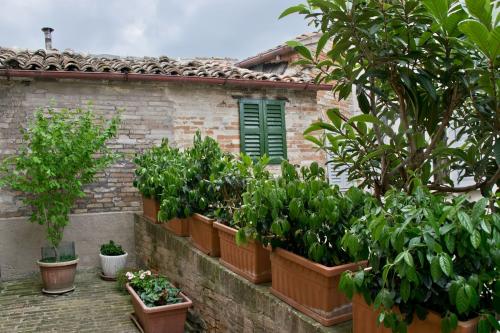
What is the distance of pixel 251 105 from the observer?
26.7ft

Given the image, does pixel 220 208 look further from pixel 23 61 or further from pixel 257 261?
pixel 23 61

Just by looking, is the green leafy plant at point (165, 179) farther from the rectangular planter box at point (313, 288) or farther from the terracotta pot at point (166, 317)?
the rectangular planter box at point (313, 288)

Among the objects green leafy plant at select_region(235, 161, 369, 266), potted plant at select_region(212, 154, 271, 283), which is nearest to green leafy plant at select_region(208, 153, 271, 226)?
potted plant at select_region(212, 154, 271, 283)

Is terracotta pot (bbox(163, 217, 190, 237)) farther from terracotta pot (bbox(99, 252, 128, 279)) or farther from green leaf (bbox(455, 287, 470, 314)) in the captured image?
green leaf (bbox(455, 287, 470, 314))

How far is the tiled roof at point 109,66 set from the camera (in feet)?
22.5

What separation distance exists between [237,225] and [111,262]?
3.35 meters

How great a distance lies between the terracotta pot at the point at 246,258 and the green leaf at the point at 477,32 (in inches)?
83.7

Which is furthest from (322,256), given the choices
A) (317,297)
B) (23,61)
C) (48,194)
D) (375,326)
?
(23,61)

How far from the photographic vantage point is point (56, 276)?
6188mm

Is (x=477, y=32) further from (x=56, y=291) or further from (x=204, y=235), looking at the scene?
(x=56, y=291)

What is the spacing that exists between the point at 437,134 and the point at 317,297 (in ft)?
3.90

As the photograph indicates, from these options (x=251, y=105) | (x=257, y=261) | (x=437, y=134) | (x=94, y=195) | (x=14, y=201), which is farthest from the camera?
(x=251, y=105)

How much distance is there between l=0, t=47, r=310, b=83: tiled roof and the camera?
6.86 meters

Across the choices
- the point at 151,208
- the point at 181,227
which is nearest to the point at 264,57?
the point at 151,208
